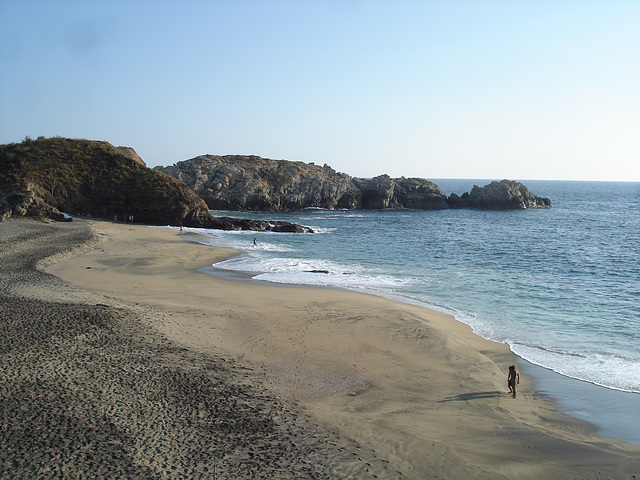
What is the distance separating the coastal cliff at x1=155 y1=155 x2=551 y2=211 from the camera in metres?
74.4

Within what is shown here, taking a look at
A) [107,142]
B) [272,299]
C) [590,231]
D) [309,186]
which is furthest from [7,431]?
[309,186]

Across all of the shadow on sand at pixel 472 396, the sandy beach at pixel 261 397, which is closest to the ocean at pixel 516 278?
the shadow on sand at pixel 472 396

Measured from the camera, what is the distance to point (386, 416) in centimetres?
1110

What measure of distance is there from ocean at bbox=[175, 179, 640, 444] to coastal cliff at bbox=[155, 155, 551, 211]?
60.2 ft

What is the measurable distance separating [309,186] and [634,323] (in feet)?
213

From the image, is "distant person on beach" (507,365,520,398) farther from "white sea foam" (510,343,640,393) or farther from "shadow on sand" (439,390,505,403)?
"white sea foam" (510,343,640,393)

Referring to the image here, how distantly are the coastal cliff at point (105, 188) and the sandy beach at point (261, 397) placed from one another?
102 feet

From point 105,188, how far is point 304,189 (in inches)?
1435

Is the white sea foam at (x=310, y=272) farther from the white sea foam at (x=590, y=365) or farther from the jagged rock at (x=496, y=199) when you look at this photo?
the jagged rock at (x=496, y=199)

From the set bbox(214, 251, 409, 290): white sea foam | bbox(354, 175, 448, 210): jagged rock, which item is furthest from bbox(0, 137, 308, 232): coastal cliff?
bbox(354, 175, 448, 210): jagged rock

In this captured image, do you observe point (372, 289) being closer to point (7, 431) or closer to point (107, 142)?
point (7, 431)

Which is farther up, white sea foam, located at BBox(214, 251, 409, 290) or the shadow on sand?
white sea foam, located at BBox(214, 251, 409, 290)

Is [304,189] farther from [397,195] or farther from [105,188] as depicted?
[105,188]

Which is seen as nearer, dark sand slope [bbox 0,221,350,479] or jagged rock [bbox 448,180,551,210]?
dark sand slope [bbox 0,221,350,479]
